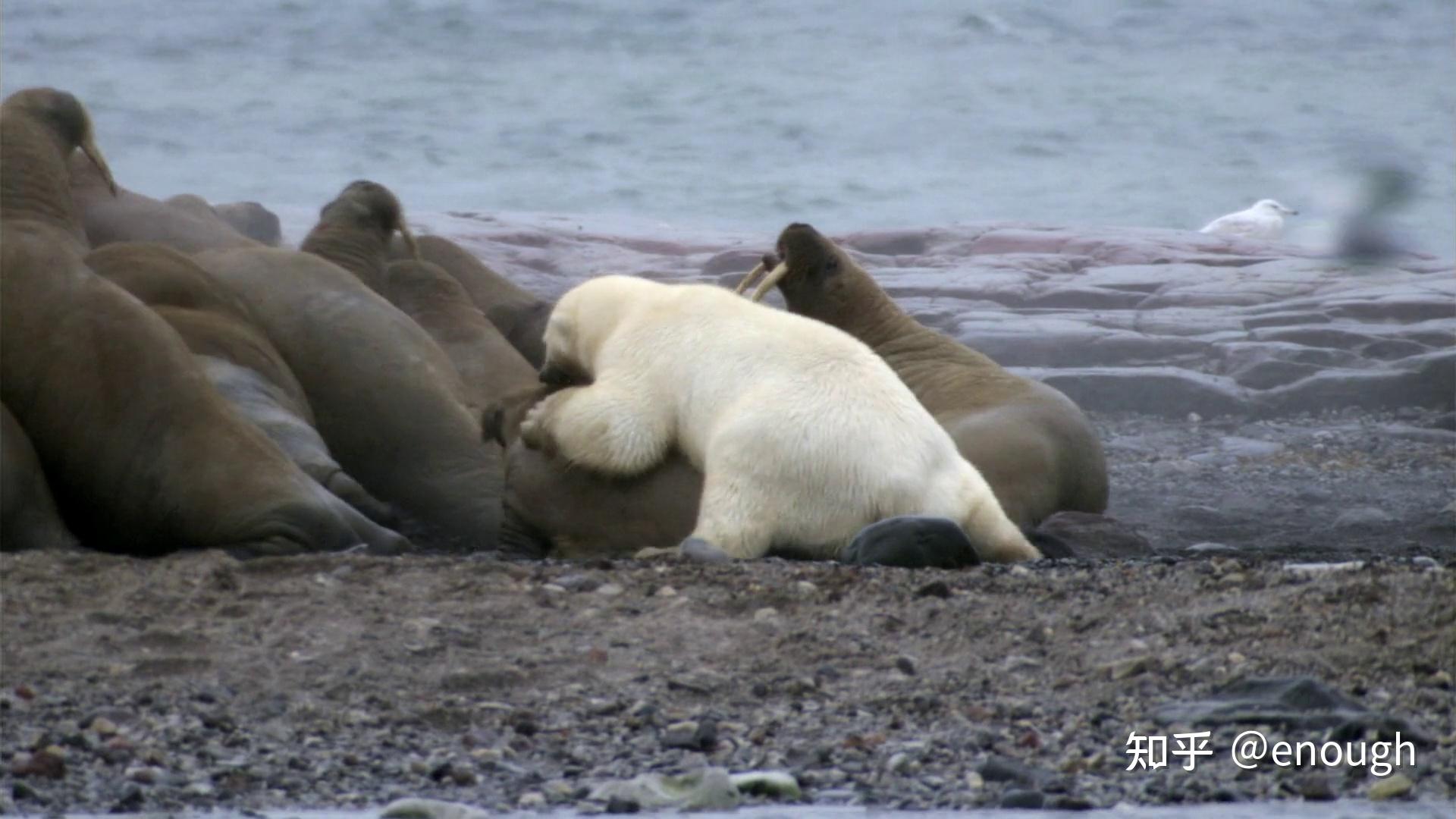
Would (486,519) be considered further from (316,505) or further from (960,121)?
(960,121)

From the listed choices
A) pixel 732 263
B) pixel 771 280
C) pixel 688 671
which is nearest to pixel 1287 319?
pixel 732 263

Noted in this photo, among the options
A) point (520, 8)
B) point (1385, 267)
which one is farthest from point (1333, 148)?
point (520, 8)

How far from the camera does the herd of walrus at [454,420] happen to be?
4.95m

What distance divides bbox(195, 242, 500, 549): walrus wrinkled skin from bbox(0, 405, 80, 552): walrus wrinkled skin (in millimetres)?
1039

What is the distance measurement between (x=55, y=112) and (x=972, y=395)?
312 cm

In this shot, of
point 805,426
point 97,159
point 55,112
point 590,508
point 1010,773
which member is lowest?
point 590,508

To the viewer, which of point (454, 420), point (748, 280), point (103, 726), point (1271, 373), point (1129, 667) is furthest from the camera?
point (1271, 373)

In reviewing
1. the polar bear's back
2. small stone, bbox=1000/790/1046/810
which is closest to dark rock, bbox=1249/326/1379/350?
the polar bear's back

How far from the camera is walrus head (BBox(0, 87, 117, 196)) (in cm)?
650

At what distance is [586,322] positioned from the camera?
574 cm

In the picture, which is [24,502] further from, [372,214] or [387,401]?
[372,214]

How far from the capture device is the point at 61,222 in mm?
6094

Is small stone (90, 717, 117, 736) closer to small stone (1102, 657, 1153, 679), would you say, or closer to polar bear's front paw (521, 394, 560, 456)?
small stone (1102, 657, 1153, 679)

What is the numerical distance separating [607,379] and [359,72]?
539 inches
